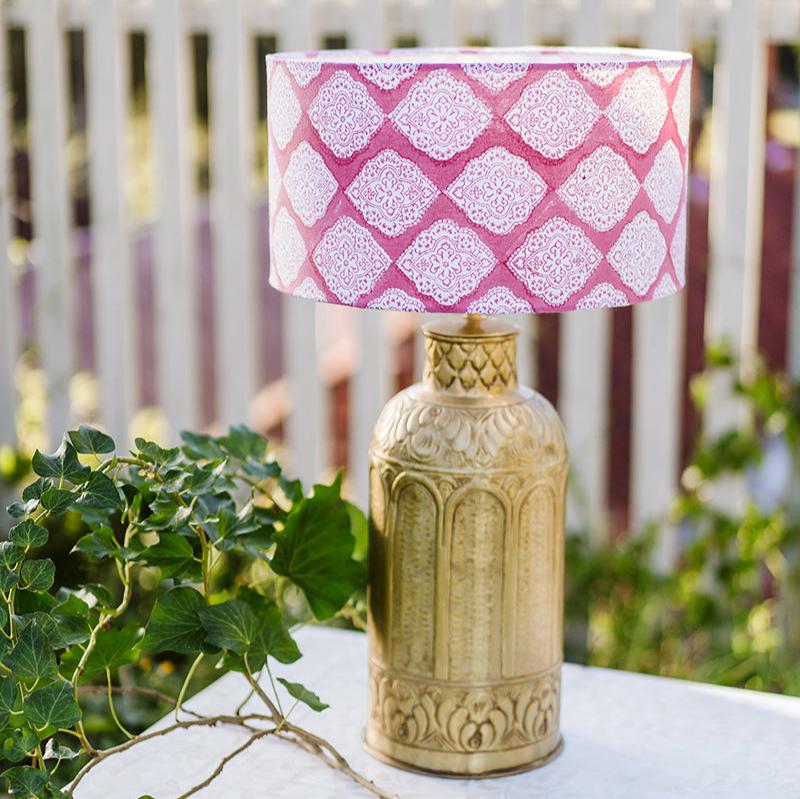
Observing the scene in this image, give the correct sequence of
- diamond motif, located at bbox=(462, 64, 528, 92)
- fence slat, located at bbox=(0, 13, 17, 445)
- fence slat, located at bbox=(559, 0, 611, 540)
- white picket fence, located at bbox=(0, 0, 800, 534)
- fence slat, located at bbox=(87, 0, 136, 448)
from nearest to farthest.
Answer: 1. diamond motif, located at bbox=(462, 64, 528, 92)
2. white picket fence, located at bbox=(0, 0, 800, 534)
3. fence slat, located at bbox=(559, 0, 611, 540)
4. fence slat, located at bbox=(87, 0, 136, 448)
5. fence slat, located at bbox=(0, 13, 17, 445)

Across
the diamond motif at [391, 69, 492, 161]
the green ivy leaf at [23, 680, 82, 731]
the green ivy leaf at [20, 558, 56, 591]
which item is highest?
the diamond motif at [391, 69, 492, 161]

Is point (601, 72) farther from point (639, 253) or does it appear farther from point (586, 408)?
point (586, 408)

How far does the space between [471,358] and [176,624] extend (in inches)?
13.4

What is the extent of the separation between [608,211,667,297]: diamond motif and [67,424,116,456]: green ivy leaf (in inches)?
17.1

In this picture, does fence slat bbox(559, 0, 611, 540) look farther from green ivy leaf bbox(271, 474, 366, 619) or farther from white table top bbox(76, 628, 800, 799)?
green ivy leaf bbox(271, 474, 366, 619)

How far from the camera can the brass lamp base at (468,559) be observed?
1216 millimetres

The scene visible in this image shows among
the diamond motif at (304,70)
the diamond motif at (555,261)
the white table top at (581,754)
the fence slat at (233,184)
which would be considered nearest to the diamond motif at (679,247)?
the diamond motif at (555,261)

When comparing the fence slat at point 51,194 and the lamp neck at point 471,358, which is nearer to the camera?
the lamp neck at point 471,358

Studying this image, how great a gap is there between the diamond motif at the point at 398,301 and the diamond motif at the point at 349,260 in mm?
15

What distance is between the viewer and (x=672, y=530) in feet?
7.68

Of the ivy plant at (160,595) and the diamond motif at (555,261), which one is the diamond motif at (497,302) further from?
the ivy plant at (160,595)

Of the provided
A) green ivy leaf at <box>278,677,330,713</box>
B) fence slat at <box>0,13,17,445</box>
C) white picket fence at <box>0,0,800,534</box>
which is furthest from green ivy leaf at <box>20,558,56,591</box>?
fence slat at <box>0,13,17,445</box>

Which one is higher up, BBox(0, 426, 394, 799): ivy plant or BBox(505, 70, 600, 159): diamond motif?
BBox(505, 70, 600, 159): diamond motif

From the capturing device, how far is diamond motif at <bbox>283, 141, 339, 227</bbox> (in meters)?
1.12
